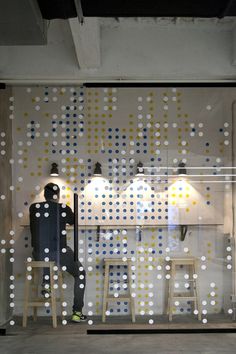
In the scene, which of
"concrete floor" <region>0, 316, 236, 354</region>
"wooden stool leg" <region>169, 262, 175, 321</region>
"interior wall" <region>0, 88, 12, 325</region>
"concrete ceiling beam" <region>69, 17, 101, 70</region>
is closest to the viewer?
"concrete ceiling beam" <region>69, 17, 101, 70</region>

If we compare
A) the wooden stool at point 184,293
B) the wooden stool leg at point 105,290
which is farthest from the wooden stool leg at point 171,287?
the wooden stool leg at point 105,290

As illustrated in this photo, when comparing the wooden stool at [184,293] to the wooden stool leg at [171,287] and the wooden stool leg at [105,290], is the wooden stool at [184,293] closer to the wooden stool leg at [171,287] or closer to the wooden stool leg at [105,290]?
the wooden stool leg at [171,287]

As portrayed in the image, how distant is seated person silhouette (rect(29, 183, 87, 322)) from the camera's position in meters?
5.67

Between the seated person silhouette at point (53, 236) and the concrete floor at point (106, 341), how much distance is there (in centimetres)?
32

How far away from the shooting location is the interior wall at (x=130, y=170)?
5.63 metres

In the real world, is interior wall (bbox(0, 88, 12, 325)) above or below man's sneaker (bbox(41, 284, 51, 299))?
above

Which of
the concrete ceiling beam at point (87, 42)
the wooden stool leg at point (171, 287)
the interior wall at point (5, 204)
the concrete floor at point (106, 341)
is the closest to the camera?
the concrete ceiling beam at point (87, 42)

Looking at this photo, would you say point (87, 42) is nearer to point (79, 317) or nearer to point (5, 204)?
point (5, 204)

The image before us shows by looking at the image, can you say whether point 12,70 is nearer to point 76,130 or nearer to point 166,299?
point 76,130

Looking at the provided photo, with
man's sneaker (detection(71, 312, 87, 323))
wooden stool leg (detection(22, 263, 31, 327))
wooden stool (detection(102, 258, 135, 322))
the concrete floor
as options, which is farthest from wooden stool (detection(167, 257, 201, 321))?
wooden stool leg (detection(22, 263, 31, 327))

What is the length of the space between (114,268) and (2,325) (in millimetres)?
1383

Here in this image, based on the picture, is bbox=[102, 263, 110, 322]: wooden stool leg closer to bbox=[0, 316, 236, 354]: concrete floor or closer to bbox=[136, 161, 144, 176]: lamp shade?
bbox=[0, 316, 236, 354]: concrete floor

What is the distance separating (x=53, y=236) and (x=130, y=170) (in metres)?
1.14

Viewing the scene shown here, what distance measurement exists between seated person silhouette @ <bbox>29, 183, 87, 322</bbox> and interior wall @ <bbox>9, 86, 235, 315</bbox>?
79 mm
